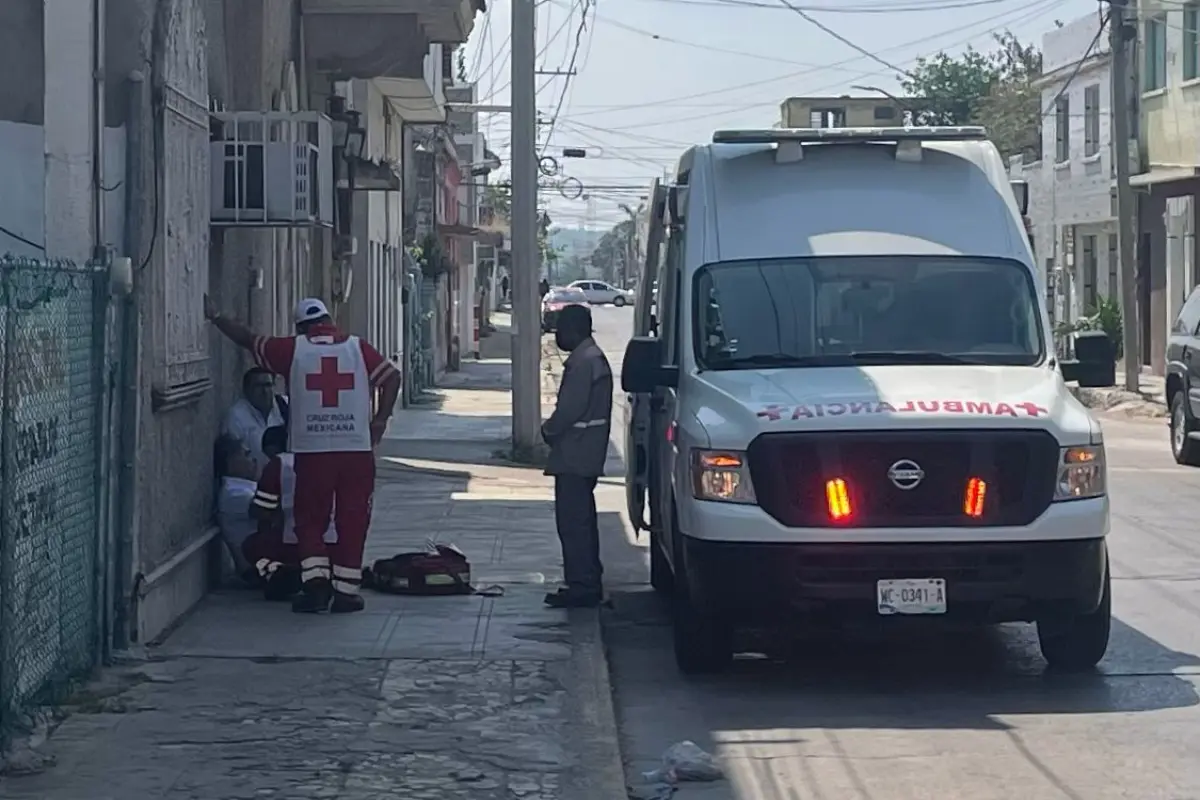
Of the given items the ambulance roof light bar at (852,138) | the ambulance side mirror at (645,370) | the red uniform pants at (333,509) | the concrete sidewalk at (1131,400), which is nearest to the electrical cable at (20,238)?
the red uniform pants at (333,509)

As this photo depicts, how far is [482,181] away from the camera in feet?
243

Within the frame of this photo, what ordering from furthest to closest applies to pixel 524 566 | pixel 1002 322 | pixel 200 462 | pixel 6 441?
pixel 524 566
pixel 200 462
pixel 1002 322
pixel 6 441

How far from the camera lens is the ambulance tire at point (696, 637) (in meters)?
9.17

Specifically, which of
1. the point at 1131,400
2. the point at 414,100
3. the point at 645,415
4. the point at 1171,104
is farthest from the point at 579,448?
the point at 1171,104

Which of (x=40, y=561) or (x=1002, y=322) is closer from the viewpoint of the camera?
(x=40, y=561)

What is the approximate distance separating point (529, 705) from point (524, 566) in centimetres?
454

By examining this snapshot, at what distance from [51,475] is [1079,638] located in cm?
484

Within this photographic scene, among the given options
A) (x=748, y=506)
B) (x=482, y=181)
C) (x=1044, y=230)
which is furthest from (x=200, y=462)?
(x=482, y=181)

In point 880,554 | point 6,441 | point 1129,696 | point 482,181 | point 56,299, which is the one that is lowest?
point 1129,696

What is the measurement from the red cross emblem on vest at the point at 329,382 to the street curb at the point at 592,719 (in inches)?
70.7

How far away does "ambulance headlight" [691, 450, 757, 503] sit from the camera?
29.1 feet

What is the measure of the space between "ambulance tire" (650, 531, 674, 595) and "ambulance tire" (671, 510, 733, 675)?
6.32 ft

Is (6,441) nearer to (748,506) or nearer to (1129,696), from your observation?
(748,506)

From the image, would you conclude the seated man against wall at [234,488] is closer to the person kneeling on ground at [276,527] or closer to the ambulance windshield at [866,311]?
the person kneeling on ground at [276,527]
